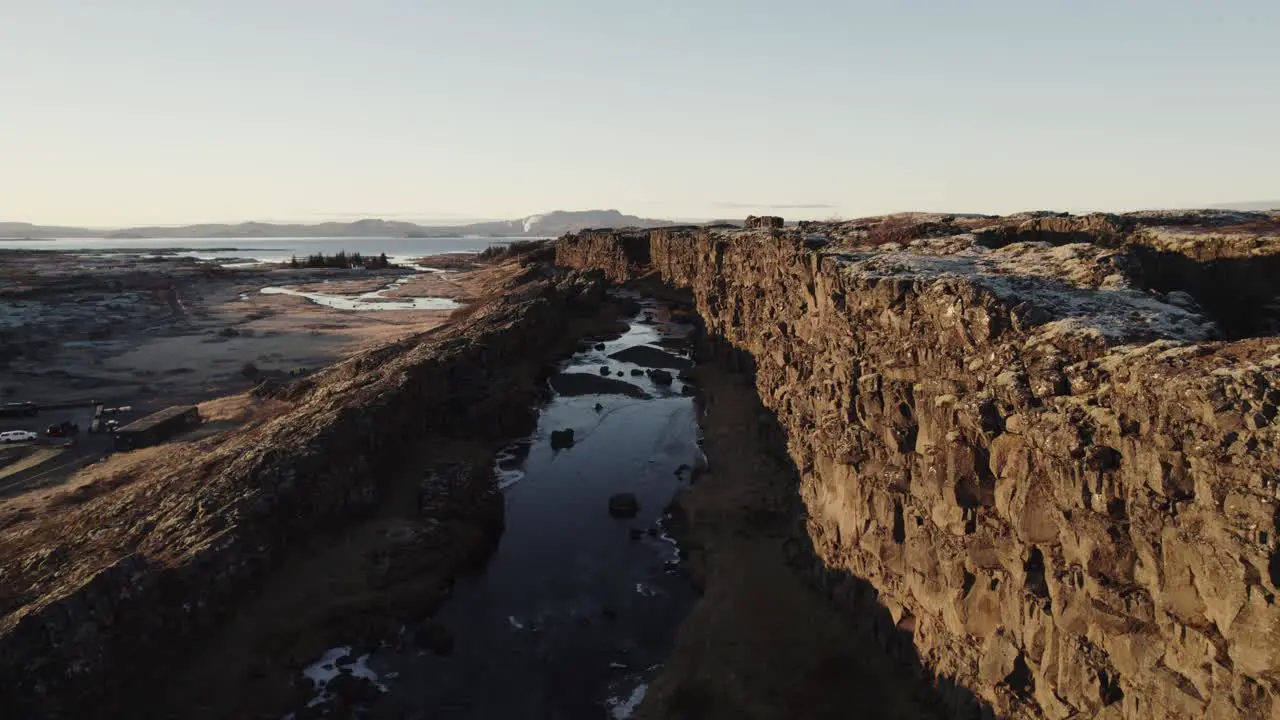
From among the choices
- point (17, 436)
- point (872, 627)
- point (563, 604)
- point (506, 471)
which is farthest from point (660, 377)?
point (17, 436)

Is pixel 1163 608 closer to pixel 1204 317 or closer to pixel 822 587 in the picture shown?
pixel 1204 317

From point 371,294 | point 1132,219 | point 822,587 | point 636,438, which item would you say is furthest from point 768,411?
point 371,294

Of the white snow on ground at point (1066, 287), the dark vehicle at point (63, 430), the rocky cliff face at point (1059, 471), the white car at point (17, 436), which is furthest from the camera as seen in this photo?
the dark vehicle at point (63, 430)

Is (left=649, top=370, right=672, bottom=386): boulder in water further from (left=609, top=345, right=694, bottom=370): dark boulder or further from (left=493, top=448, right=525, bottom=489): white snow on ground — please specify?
(left=493, top=448, right=525, bottom=489): white snow on ground

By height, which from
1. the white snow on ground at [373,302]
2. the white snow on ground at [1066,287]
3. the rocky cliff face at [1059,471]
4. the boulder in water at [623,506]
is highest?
the white snow on ground at [1066,287]

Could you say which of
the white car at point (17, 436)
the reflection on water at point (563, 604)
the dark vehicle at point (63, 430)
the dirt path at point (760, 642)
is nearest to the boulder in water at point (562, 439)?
the reflection on water at point (563, 604)

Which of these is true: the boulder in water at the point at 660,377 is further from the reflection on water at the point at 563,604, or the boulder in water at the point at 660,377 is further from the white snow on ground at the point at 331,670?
the white snow on ground at the point at 331,670
